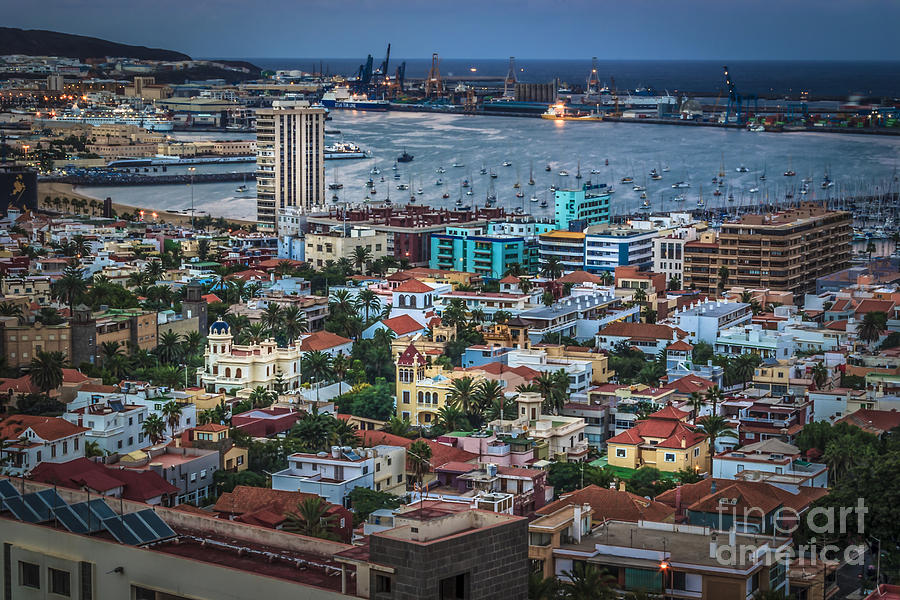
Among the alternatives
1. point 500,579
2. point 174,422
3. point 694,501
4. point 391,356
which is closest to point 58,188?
point 391,356


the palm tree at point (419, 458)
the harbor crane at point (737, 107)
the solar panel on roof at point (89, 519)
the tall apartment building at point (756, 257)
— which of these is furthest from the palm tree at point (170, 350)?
the harbor crane at point (737, 107)

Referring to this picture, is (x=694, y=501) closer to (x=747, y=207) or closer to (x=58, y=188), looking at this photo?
(x=747, y=207)

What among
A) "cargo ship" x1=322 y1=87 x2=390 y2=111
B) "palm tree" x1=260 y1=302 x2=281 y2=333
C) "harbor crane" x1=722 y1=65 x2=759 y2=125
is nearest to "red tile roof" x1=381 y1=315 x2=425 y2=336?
"palm tree" x1=260 y1=302 x2=281 y2=333

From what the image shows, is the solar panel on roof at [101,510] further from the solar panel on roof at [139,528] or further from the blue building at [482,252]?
the blue building at [482,252]

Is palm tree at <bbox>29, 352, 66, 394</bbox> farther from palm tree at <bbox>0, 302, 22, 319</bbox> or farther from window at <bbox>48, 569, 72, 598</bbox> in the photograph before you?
window at <bbox>48, 569, 72, 598</bbox>

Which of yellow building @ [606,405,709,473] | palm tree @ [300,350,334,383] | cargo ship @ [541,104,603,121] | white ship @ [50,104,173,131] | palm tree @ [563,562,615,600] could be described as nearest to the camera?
palm tree @ [563,562,615,600]

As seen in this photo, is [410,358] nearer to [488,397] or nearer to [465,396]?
[465,396]
